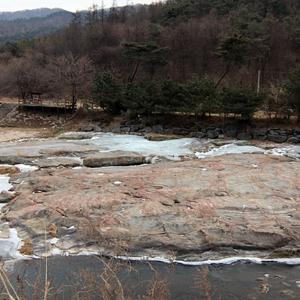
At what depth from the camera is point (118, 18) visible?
75.6 m

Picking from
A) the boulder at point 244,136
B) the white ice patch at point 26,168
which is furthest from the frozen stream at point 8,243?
the boulder at point 244,136

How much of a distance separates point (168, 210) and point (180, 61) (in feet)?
122

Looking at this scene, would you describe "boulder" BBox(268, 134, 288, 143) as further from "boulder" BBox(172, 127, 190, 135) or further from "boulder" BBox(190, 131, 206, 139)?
"boulder" BBox(172, 127, 190, 135)

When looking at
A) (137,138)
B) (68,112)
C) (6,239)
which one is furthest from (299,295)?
(68,112)

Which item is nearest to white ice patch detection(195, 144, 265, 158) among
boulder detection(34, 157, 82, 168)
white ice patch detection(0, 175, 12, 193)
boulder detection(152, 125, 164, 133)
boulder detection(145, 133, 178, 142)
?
boulder detection(145, 133, 178, 142)

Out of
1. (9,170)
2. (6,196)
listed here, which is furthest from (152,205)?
(9,170)

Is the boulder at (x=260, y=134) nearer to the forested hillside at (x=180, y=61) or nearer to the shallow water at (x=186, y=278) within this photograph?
the forested hillside at (x=180, y=61)

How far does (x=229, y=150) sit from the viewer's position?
1032 inches

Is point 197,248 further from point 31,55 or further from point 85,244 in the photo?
point 31,55

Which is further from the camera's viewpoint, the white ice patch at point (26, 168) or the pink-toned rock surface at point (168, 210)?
the white ice patch at point (26, 168)

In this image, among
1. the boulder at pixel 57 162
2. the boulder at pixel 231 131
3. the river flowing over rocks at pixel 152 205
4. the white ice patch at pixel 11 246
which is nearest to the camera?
the white ice patch at pixel 11 246

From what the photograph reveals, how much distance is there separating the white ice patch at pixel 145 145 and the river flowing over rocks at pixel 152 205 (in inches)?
50.5

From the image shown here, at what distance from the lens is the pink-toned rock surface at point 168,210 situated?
13.4 m

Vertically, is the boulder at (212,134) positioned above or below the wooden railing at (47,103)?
below
